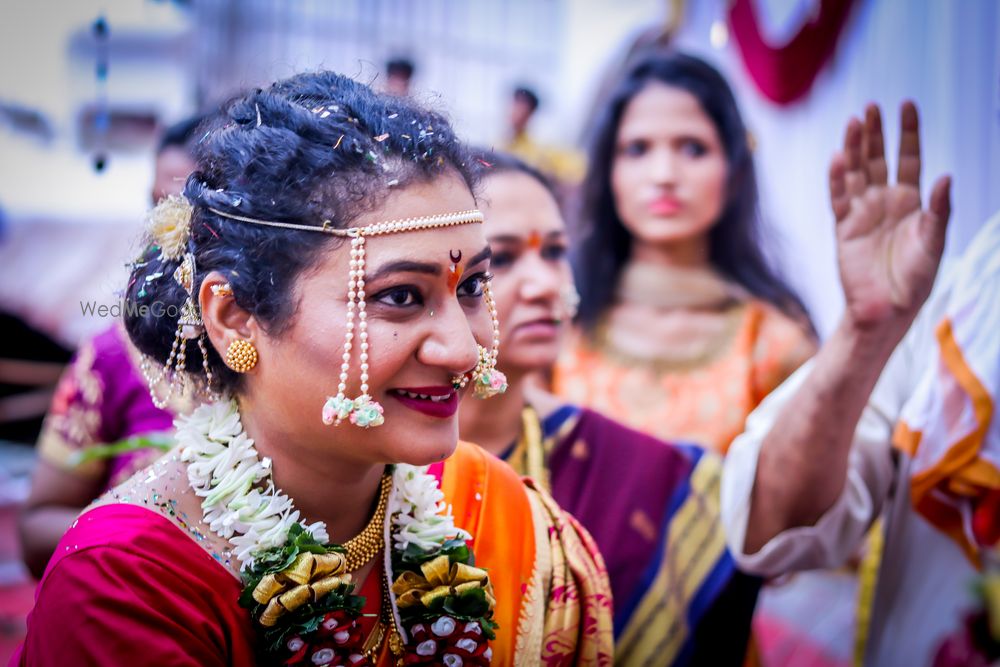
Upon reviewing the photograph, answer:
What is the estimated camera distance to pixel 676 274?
312cm

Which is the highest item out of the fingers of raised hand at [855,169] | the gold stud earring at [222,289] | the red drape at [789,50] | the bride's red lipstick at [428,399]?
the red drape at [789,50]

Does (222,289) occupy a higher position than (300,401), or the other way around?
(222,289)

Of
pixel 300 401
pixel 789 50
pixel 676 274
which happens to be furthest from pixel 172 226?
pixel 789 50

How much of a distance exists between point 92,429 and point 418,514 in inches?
48.6

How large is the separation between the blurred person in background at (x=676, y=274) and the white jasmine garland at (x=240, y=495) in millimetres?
1552

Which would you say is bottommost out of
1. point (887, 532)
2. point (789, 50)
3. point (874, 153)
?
point (887, 532)

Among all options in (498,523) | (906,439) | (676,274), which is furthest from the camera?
(676,274)

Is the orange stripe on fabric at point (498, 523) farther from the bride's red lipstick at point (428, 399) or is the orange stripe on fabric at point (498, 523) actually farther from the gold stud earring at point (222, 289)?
the gold stud earring at point (222, 289)

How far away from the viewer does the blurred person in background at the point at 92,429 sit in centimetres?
226

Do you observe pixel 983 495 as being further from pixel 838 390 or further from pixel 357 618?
pixel 357 618

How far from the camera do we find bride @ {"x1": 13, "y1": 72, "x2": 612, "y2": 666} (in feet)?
4.05

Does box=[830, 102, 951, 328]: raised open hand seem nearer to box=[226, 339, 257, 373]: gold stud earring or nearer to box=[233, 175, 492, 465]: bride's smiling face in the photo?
box=[233, 175, 492, 465]: bride's smiling face

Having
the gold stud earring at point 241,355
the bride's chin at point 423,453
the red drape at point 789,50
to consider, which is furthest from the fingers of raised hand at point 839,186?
the red drape at point 789,50

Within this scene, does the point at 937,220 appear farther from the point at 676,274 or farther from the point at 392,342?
the point at 676,274
